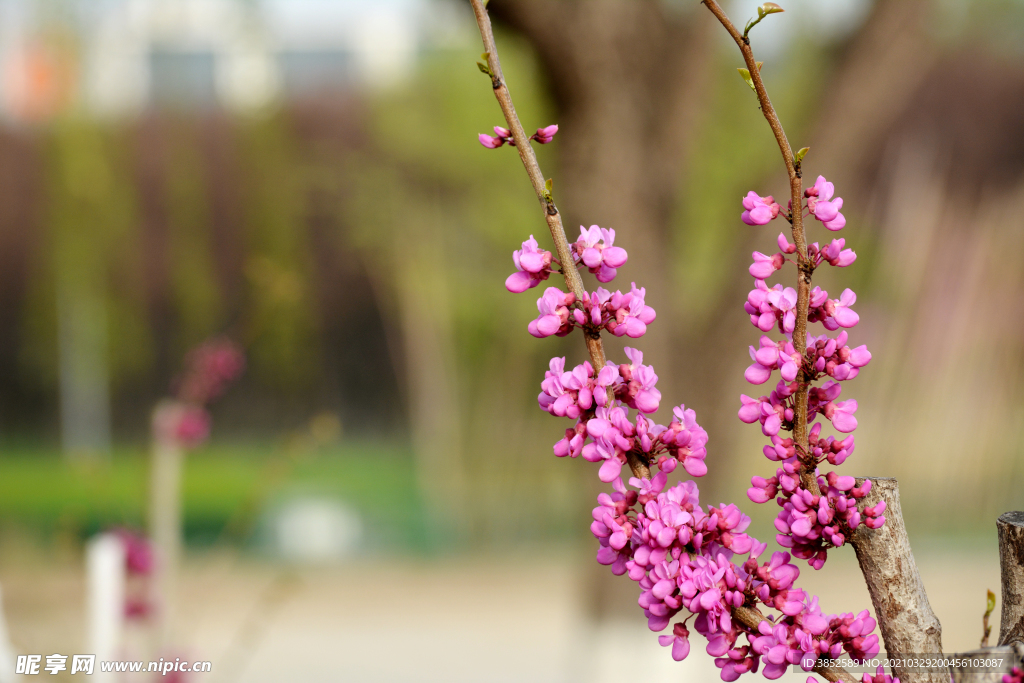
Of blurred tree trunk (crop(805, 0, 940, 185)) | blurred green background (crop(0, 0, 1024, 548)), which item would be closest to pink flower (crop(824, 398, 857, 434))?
blurred tree trunk (crop(805, 0, 940, 185))

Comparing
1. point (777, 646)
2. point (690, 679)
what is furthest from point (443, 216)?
point (777, 646)

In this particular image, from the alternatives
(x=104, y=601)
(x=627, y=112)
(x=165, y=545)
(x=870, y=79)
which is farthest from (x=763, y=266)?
(x=870, y=79)

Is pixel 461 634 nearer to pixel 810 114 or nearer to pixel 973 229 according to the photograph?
pixel 810 114

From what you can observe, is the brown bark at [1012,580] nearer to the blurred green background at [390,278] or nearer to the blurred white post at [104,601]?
the blurred white post at [104,601]

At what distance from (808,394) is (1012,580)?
0.13 metres

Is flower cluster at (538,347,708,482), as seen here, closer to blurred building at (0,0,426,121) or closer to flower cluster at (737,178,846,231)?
flower cluster at (737,178,846,231)

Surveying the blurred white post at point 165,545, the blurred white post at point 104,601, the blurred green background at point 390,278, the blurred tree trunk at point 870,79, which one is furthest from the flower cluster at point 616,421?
the blurred green background at point 390,278

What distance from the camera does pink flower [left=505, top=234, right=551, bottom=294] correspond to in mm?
379

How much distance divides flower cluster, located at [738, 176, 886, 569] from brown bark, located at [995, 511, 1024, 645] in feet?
0.25

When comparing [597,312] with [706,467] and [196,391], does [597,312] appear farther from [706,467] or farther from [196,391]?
[196,391]

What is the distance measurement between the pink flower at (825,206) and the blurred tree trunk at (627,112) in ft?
5.51

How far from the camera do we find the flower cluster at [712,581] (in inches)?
14.0

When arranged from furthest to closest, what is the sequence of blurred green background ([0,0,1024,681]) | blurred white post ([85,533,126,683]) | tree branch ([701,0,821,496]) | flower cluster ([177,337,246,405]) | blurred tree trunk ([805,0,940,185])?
blurred green background ([0,0,1024,681])
blurred tree trunk ([805,0,940,185])
flower cluster ([177,337,246,405])
blurred white post ([85,533,126,683])
tree branch ([701,0,821,496])

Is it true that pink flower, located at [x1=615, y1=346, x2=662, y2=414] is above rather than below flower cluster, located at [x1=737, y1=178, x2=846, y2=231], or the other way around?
below
